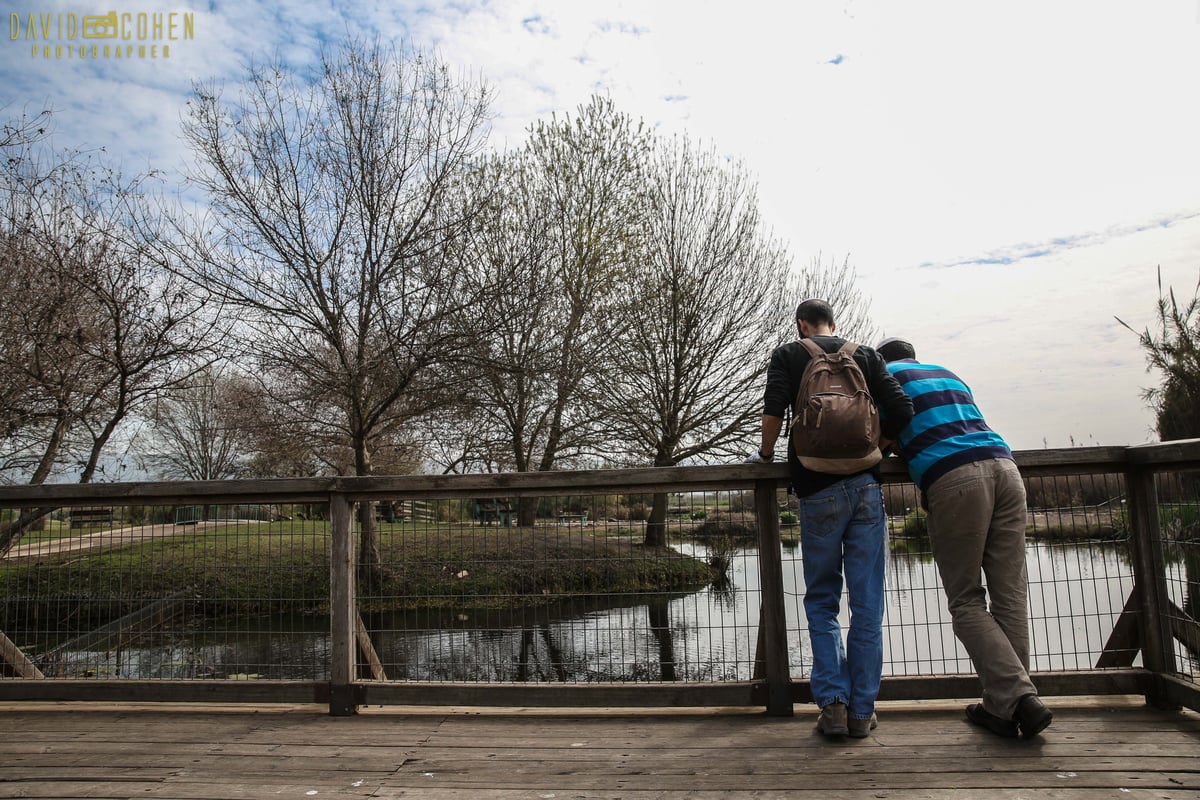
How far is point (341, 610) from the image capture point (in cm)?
388

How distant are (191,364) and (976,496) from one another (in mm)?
8502

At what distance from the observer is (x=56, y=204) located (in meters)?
7.78

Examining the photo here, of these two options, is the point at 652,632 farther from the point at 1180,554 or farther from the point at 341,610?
the point at 1180,554

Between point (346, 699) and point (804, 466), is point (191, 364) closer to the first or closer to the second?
point (346, 699)

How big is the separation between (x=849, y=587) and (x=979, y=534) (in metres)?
0.55

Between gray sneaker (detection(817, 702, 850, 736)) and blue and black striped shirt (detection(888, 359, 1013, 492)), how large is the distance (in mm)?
965

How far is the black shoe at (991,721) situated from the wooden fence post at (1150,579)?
88cm

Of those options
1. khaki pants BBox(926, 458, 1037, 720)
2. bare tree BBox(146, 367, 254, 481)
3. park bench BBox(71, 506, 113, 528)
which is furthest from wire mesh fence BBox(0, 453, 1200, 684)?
bare tree BBox(146, 367, 254, 481)

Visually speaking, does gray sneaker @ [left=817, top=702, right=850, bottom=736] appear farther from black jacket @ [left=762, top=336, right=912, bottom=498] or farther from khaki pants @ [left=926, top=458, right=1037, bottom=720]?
black jacket @ [left=762, top=336, right=912, bottom=498]

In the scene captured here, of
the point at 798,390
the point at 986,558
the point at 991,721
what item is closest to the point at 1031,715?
the point at 991,721

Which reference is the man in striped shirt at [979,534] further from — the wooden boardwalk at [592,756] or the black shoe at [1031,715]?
the wooden boardwalk at [592,756]

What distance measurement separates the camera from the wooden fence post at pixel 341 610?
3.83 meters

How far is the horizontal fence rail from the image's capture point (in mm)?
3584

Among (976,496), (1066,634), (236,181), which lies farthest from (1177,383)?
(236,181)
